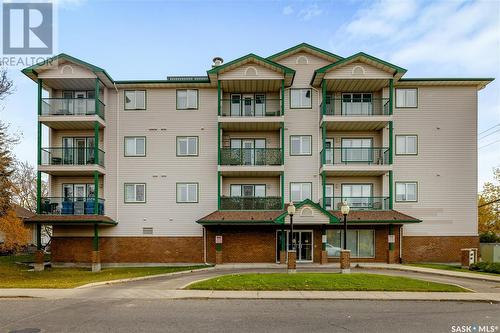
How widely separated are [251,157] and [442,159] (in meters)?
12.8

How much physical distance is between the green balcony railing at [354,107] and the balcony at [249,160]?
15.3ft

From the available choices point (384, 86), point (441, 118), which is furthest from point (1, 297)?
point (441, 118)

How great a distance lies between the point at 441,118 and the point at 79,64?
24066mm

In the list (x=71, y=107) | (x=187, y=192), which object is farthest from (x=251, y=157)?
(x=71, y=107)

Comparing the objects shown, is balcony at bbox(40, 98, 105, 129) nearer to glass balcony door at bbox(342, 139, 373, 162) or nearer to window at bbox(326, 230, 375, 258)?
glass balcony door at bbox(342, 139, 373, 162)

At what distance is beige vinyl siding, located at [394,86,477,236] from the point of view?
24.5 m

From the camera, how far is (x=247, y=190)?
25438mm

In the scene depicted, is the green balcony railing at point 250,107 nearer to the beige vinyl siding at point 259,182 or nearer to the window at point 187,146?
the window at point 187,146

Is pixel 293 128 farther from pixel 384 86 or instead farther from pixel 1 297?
pixel 1 297

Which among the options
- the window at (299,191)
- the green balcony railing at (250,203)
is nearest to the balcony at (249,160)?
the window at (299,191)

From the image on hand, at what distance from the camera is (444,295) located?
520 inches

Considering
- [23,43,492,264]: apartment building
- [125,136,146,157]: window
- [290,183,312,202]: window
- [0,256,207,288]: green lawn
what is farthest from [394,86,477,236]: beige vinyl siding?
[0,256,207,288]: green lawn

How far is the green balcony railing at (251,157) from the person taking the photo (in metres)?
24.4

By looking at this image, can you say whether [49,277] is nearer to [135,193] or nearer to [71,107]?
[135,193]
